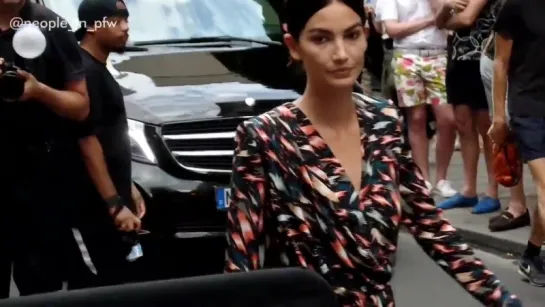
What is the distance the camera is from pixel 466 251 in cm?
282

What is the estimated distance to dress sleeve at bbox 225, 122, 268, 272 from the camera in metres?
2.66

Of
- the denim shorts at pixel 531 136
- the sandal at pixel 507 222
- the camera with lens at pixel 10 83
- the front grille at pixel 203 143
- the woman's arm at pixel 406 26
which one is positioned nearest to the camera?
the camera with lens at pixel 10 83

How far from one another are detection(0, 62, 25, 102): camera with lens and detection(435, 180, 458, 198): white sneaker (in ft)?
21.1

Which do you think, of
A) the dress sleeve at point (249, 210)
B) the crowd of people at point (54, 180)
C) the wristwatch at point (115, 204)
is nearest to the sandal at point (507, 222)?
the crowd of people at point (54, 180)

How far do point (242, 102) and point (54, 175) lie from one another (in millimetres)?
2715

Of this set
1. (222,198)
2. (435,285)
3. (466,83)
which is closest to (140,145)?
(222,198)

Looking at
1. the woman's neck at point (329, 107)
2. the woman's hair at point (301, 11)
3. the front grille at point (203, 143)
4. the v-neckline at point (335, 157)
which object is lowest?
the front grille at point (203, 143)

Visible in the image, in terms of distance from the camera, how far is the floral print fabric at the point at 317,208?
2.61 metres

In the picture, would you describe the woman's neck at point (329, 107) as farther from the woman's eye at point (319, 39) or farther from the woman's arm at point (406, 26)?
the woman's arm at point (406, 26)

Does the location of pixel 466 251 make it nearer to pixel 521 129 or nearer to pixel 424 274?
pixel 521 129

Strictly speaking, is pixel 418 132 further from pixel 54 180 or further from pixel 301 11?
pixel 301 11

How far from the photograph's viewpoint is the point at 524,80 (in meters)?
6.40

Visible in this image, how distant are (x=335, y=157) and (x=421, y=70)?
716 cm

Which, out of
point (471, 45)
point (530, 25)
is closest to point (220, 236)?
point (530, 25)
